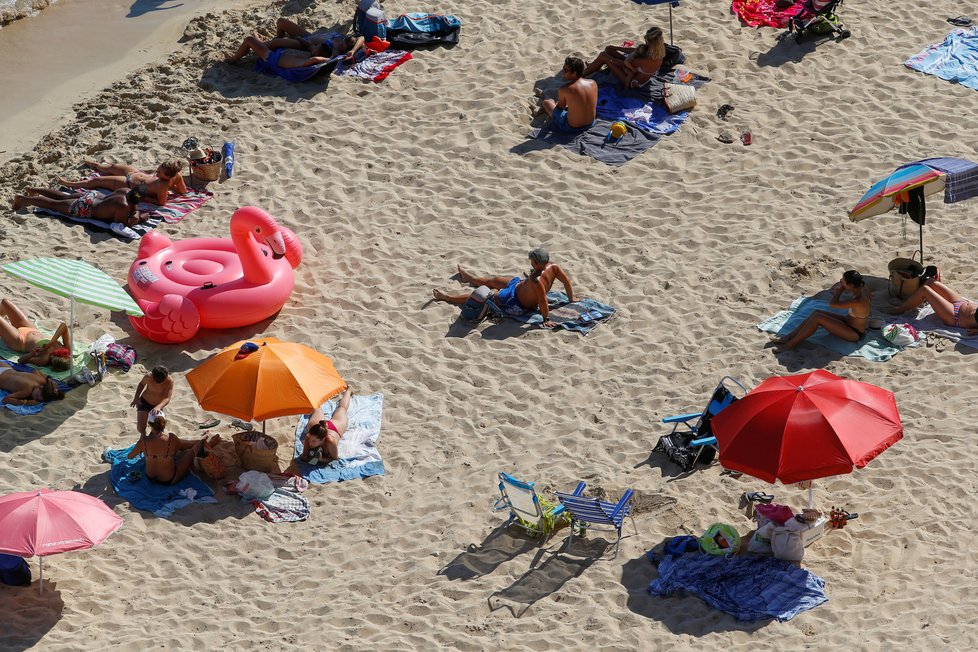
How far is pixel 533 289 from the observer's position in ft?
43.7

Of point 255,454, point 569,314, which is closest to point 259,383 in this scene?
point 255,454

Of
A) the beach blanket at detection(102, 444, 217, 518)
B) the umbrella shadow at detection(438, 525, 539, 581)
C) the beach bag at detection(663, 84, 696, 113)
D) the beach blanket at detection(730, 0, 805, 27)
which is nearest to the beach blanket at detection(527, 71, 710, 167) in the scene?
the beach bag at detection(663, 84, 696, 113)

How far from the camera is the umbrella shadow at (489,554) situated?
10594mm

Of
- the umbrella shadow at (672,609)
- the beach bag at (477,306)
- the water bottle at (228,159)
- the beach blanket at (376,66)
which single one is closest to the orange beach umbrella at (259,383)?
the beach bag at (477,306)

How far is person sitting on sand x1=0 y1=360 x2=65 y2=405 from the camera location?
12398 mm

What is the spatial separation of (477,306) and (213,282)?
9.01ft

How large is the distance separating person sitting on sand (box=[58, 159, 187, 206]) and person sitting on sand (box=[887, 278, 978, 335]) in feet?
26.4

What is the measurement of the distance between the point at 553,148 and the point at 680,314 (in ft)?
11.1

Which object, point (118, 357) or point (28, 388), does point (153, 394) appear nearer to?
point (118, 357)

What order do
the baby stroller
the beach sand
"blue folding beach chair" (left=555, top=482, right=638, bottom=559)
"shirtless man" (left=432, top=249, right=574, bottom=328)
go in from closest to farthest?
the beach sand, "blue folding beach chair" (left=555, top=482, right=638, bottom=559), "shirtless man" (left=432, top=249, right=574, bottom=328), the baby stroller

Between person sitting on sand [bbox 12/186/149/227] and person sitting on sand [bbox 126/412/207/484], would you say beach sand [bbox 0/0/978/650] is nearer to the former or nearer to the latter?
person sitting on sand [bbox 12/186/149/227]

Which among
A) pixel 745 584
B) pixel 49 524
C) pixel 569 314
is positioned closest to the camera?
pixel 49 524

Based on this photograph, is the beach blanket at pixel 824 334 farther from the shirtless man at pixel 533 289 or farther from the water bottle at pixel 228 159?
the water bottle at pixel 228 159

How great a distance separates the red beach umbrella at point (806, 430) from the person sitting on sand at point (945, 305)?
2724mm
